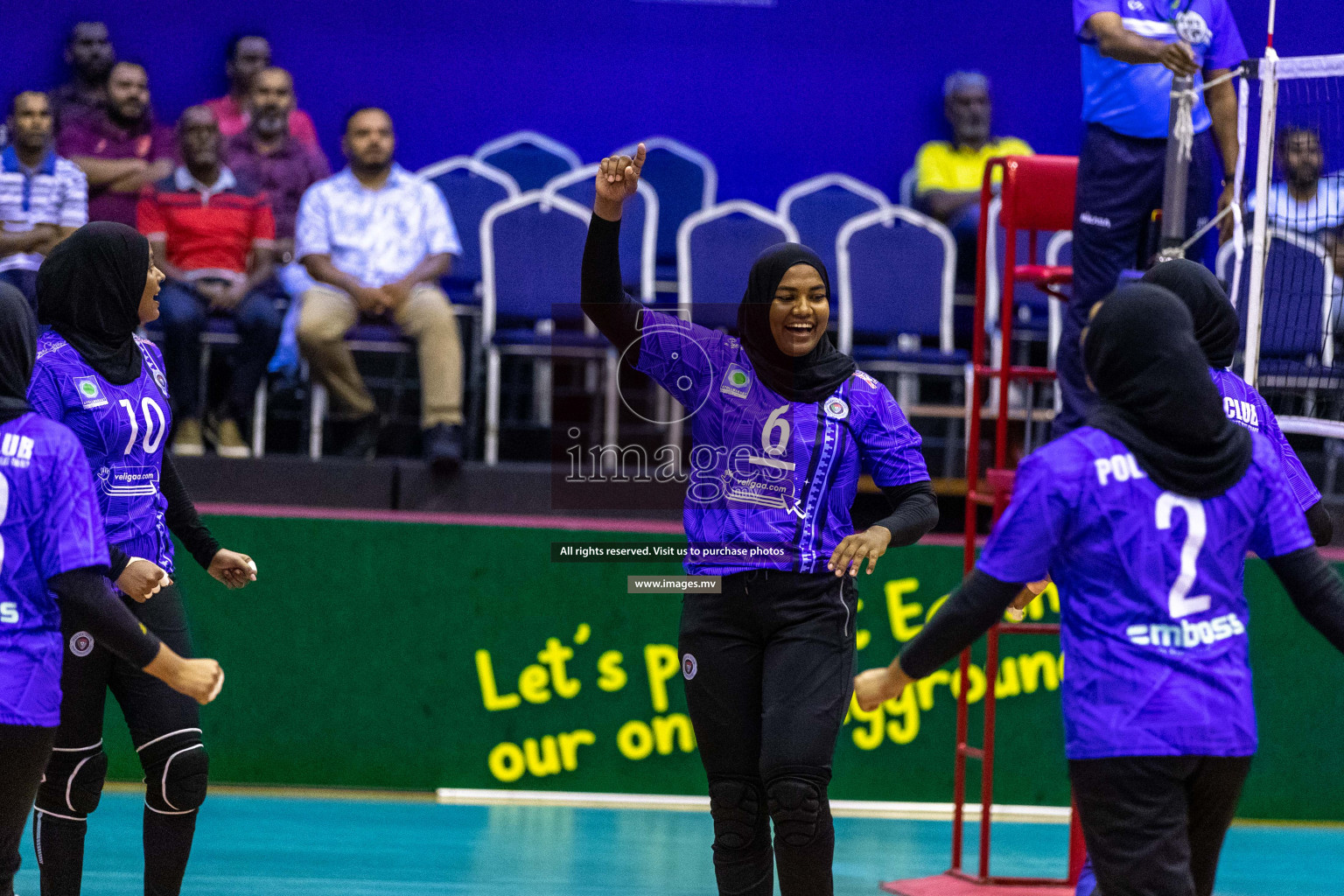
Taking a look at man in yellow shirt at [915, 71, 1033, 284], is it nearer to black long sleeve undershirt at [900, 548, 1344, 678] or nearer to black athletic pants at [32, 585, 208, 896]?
black athletic pants at [32, 585, 208, 896]

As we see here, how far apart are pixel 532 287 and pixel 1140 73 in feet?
11.8

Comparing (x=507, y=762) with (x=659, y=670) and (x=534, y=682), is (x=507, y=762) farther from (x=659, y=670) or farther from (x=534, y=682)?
(x=659, y=670)

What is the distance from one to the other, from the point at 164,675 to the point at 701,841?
3.47 m

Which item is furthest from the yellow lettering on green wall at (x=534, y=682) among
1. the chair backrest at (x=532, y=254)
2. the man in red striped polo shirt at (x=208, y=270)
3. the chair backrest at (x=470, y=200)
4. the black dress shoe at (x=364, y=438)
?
the chair backrest at (x=470, y=200)

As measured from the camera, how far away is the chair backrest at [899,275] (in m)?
8.22

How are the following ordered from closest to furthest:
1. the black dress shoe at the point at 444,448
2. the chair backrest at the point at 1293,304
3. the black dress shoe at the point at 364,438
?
the chair backrest at the point at 1293,304
the black dress shoe at the point at 444,448
the black dress shoe at the point at 364,438

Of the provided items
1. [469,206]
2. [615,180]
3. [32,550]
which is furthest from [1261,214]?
[469,206]

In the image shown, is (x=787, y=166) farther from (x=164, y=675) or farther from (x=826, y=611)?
(x=164, y=675)

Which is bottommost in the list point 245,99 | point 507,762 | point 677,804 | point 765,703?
point 677,804

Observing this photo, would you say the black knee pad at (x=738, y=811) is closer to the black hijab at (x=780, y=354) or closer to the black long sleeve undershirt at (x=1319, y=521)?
the black hijab at (x=780, y=354)

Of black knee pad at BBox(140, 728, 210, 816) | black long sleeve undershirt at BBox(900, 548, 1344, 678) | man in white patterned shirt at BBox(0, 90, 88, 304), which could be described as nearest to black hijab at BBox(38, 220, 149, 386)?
black knee pad at BBox(140, 728, 210, 816)

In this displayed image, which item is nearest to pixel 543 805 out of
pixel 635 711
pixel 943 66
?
pixel 635 711

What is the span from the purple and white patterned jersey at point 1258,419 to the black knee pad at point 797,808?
→ 54.3 inches

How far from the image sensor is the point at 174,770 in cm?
394
